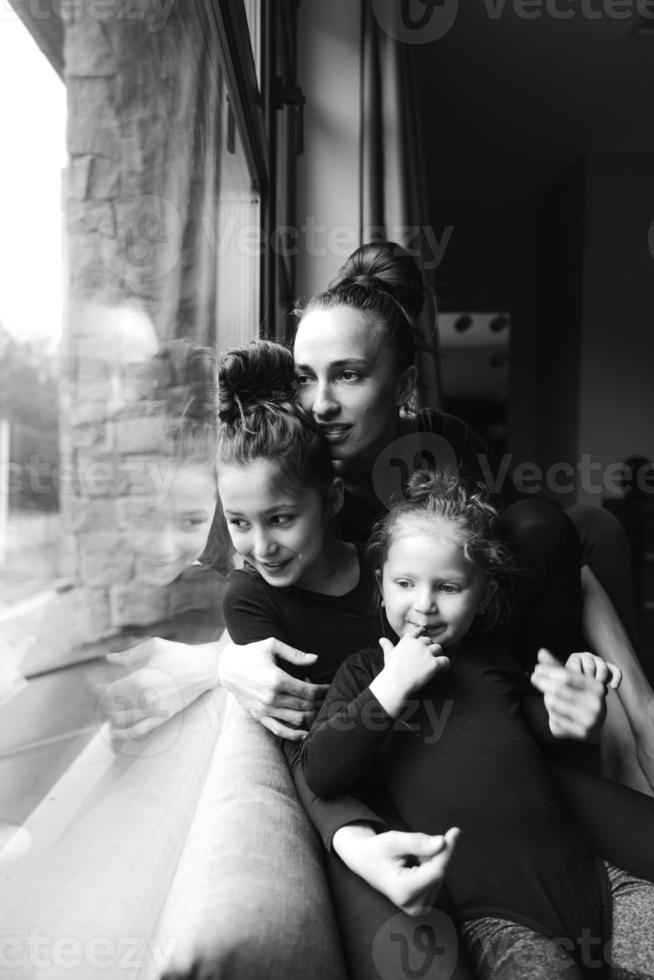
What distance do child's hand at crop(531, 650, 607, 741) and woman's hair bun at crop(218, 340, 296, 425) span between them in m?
0.44

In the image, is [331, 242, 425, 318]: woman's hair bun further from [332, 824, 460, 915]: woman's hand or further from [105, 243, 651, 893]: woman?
[332, 824, 460, 915]: woman's hand

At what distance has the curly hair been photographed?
91 cm

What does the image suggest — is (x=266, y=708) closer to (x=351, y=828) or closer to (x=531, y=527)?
(x=351, y=828)

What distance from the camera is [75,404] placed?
2.57ft

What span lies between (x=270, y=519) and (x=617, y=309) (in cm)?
378

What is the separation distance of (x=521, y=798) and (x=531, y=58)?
312 cm

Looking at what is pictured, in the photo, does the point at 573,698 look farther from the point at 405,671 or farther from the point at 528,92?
the point at 528,92

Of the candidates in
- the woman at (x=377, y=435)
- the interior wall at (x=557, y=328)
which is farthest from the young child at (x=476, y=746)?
the interior wall at (x=557, y=328)

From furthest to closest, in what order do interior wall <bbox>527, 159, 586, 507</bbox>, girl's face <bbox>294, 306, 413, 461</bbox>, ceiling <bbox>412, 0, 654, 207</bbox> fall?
interior wall <bbox>527, 159, 586, 507</bbox> → ceiling <bbox>412, 0, 654, 207</bbox> → girl's face <bbox>294, 306, 413, 461</bbox>

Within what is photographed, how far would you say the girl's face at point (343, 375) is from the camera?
110 centimetres

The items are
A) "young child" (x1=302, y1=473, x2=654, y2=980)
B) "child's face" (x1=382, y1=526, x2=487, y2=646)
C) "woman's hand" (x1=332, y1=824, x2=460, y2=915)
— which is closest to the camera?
"woman's hand" (x1=332, y1=824, x2=460, y2=915)

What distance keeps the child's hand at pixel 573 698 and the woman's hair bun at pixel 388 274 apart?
1.96 ft

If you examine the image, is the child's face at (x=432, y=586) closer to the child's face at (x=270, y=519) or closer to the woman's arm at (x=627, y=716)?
the child's face at (x=270, y=519)

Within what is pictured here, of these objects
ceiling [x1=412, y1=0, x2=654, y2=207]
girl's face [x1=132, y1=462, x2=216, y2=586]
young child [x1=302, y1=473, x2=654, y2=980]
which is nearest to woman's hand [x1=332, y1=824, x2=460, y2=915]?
young child [x1=302, y1=473, x2=654, y2=980]
